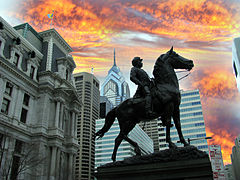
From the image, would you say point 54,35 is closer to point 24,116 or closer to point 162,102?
point 24,116

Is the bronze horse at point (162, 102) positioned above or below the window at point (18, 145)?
below

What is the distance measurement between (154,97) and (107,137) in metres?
114

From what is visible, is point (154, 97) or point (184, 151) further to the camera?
point (154, 97)

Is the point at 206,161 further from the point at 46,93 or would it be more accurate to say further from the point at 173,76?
the point at 46,93

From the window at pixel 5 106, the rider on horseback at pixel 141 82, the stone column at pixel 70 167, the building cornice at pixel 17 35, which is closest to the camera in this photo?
the rider on horseback at pixel 141 82

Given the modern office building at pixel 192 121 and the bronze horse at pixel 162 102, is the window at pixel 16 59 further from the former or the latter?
the modern office building at pixel 192 121

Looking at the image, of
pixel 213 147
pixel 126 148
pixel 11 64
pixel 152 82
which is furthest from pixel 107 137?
pixel 152 82

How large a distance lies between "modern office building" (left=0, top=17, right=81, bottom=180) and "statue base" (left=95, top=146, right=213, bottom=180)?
26.8 meters

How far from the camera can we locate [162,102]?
9.00 m

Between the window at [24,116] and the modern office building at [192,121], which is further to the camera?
the modern office building at [192,121]

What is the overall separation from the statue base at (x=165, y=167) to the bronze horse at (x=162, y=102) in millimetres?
890

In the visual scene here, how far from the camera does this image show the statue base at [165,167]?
7.22 metres

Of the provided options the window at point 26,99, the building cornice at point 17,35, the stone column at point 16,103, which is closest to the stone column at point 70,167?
the window at point 26,99

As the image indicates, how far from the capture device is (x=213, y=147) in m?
49.0
